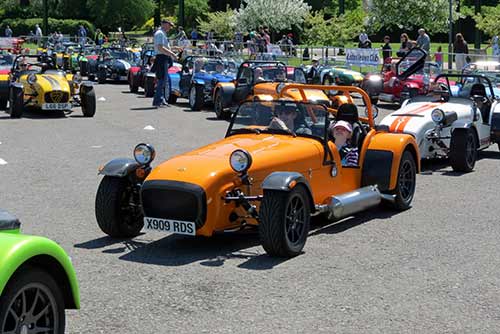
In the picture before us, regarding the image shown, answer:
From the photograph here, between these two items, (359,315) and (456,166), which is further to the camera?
(456,166)

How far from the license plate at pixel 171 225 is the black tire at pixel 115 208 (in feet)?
1.82

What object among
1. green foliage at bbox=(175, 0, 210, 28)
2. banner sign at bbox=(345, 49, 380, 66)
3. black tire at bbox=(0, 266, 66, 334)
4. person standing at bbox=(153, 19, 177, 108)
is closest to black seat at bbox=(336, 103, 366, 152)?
black tire at bbox=(0, 266, 66, 334)

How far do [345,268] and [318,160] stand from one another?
1656 millimetres

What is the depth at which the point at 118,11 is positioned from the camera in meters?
73.7

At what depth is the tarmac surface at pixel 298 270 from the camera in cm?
638

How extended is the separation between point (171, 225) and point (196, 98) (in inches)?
585

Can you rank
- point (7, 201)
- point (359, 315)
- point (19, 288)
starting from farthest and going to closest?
1. point (7, 201)
2. point (359, 315)
3. point (19, 288)

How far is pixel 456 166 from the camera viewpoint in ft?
43.9

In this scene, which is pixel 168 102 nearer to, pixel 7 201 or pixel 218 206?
pixel 7 201

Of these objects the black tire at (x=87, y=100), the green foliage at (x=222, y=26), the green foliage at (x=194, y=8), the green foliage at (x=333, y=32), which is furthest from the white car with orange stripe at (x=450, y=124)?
the green foliage at (x=194, y=8)

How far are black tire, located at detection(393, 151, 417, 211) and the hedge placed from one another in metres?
64.1

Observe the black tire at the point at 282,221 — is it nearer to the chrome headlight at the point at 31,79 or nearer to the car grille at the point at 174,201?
the car grille at the point at 174,201

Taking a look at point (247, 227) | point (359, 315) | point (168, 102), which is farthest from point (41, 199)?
point (168, 102)

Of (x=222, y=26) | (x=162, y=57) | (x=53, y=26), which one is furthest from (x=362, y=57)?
(x=53, y=26)
